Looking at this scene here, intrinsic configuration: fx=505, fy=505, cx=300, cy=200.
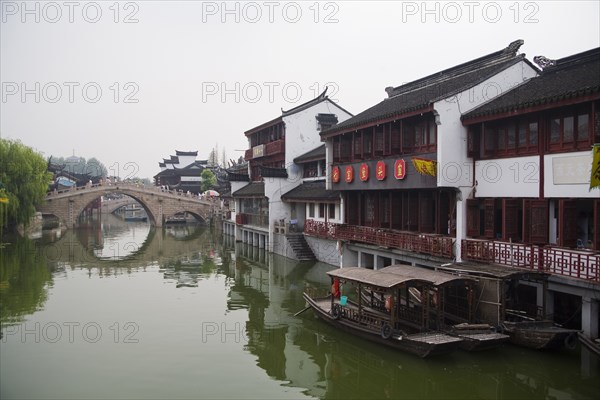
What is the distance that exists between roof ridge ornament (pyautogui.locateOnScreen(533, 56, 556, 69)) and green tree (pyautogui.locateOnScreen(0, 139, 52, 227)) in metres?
40.0

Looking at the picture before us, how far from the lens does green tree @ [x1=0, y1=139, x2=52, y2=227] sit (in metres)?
42.3

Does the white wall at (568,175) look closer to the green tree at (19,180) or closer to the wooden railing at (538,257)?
the wooden railing at (538,257)

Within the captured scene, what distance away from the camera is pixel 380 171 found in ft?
73.5

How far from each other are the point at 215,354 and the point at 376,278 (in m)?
5.30

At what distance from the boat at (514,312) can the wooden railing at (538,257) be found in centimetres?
48

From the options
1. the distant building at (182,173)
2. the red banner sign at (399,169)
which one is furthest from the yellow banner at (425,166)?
the distant building at (182,173)

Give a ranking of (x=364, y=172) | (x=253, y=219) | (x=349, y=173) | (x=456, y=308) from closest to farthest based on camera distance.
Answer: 1. (x=456, y=308)
2. (x=364, y=172)
3. (x=349, y=173)
4. (x=253, y=219)

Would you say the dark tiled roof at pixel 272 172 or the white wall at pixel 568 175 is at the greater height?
the dark tiled roof at pixel 272 172

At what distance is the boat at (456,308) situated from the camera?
13305 mm

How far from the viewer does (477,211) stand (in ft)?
60.4

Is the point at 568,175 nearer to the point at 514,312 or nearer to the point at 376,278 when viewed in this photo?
the point at 514,312

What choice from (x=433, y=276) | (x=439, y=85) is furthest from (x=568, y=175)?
(x=439, y=85)

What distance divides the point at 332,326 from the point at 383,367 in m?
3.54

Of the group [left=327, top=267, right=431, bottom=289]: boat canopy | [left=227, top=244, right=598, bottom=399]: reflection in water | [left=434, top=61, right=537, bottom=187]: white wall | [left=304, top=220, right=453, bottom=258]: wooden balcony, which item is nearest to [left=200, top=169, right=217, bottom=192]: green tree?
[left=304, top=220, right=453, bottom=258]: wooden balcony
